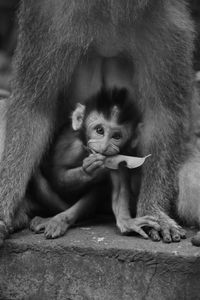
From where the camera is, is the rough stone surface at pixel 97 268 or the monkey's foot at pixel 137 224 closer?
the rough stone surface at pixel 97 268

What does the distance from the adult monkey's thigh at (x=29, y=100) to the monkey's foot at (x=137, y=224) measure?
81 cm

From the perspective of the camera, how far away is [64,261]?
18.7 ft

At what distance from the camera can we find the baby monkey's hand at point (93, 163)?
6004 mm

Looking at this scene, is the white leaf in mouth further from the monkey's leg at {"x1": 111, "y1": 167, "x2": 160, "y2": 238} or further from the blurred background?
the blurred background

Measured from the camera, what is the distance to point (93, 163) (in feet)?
19.7

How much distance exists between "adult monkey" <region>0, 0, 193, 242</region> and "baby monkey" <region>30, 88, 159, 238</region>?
0.15 m

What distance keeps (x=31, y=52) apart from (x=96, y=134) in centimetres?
76

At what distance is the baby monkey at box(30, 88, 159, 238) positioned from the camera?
19.8 feet

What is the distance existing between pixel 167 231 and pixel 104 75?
1311 millimetres

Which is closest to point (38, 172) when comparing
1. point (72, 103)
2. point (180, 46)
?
point (72, 103)

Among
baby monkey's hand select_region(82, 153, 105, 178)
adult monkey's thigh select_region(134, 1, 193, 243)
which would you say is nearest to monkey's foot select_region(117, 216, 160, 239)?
adult monkey's thigh select_region(134, 1, 193, 243)

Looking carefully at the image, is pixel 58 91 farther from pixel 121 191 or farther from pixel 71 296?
pixel 71 296

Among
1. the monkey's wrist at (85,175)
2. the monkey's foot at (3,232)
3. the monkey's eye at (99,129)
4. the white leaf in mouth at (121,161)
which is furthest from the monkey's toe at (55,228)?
the monkey's eye at (99,129)

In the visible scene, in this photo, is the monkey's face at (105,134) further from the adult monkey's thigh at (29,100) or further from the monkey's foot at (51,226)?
the monkey's foot at (51,226)
